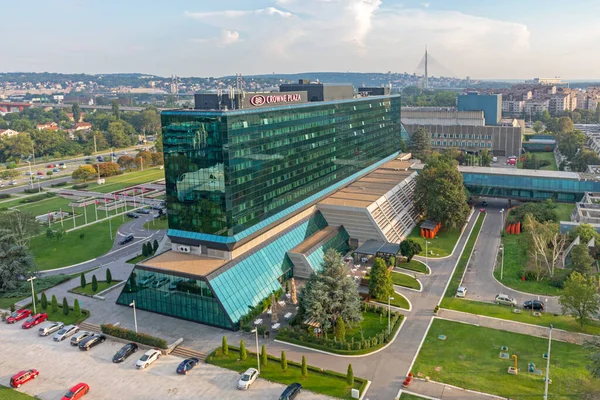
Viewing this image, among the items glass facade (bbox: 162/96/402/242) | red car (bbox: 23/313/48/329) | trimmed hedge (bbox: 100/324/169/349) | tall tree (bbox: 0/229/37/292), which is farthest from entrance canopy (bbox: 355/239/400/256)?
tall tree (bbox: 0/229/37/292)

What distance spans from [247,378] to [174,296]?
19182mm

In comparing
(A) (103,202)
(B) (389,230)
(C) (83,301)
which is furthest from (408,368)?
(A) (103,202)

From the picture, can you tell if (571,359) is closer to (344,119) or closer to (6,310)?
(344,119)

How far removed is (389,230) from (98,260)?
180 ft

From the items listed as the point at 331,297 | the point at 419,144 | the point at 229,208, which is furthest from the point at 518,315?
the point at 419,144

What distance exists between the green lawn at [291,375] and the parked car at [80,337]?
16.7 m

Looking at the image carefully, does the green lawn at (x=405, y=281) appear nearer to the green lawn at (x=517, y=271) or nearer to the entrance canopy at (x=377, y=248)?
the entrance canopy at (x=377, y=248)

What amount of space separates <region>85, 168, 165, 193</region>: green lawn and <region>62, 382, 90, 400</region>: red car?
103907mm

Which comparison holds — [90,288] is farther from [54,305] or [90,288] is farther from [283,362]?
[283,362]

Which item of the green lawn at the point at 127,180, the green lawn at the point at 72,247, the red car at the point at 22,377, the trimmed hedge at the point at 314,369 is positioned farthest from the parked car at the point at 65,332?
the green lawn at the point at 127,180

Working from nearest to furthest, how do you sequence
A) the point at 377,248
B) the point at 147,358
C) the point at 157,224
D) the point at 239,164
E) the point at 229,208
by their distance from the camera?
the point at 147,358 < the point at 229,208 < the point at 239,164 < the point at 377,248 < the point at 157,224

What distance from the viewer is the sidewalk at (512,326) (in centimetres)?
5493

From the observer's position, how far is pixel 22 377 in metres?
48.3

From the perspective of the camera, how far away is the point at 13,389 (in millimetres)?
47500
